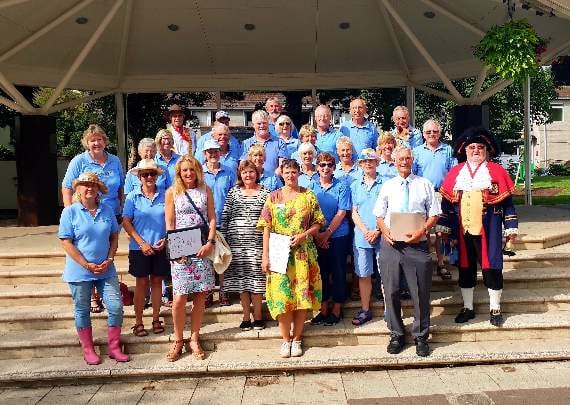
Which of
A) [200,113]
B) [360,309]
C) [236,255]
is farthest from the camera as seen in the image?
[200,113]

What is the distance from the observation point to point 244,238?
470cm

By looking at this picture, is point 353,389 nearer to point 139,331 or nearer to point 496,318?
point 496,318

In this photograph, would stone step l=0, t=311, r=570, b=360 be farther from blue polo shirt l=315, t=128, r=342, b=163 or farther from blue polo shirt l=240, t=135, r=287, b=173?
blue polo shirt l=315, t=128, r=342, b=163

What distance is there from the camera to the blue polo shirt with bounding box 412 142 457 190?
5488mm

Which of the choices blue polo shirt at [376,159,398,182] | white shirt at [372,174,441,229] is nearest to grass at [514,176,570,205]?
blue polo shirt at [376,159,398,182]

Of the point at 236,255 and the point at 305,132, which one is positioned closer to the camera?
the point at 236,255

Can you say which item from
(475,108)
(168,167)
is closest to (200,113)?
(475,108)

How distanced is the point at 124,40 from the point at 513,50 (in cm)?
741

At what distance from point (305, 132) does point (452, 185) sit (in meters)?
1.49

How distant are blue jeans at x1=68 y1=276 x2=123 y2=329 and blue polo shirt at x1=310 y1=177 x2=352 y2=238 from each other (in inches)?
75.4

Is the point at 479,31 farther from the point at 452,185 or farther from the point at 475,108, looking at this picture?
the point at 452,185

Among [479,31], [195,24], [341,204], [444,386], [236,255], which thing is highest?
[195,24]

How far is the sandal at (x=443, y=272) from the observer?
18.4 feet

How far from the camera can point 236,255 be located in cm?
474
